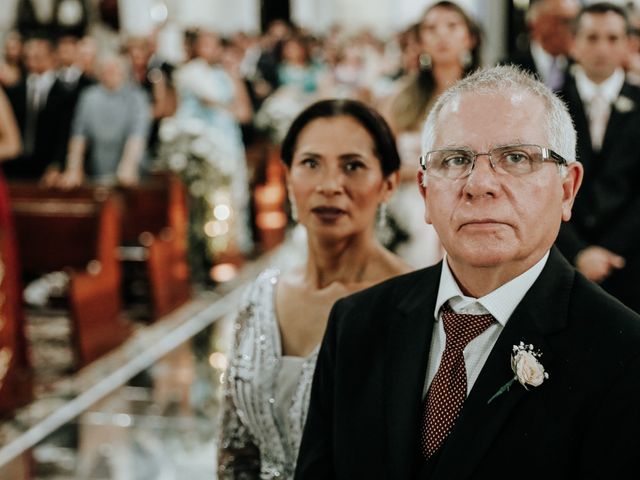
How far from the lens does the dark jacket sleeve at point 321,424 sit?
5.67ft

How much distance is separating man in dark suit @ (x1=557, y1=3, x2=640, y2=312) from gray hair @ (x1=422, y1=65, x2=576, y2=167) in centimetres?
224

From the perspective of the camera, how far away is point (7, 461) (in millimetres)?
4684

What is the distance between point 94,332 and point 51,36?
8.99 metres

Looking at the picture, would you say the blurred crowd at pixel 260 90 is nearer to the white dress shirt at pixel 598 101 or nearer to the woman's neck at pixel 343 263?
the white dress shirt at pixel 598 101

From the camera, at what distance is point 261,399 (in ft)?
7.55

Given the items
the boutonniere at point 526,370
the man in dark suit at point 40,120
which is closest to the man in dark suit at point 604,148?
the boutonniere at point 526,370

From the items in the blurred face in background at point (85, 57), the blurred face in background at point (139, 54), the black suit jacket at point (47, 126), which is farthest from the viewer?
the blurred face in background at point (139, 54)

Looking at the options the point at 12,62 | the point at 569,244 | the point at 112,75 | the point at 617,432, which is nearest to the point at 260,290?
the point at 617,432

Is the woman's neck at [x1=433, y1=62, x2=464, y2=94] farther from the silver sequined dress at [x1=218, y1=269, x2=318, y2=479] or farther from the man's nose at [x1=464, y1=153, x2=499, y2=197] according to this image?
the man's nose at [x1=464, y1=153, x2=499, y2=197]

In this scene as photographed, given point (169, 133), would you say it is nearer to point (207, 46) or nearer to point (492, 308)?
point (207, 46)

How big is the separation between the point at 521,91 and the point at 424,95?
9.32 ft

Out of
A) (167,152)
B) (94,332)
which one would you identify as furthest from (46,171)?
(94,332)

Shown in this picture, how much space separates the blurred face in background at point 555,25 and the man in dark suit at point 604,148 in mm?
370

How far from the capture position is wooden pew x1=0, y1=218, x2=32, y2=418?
18.0 feet
